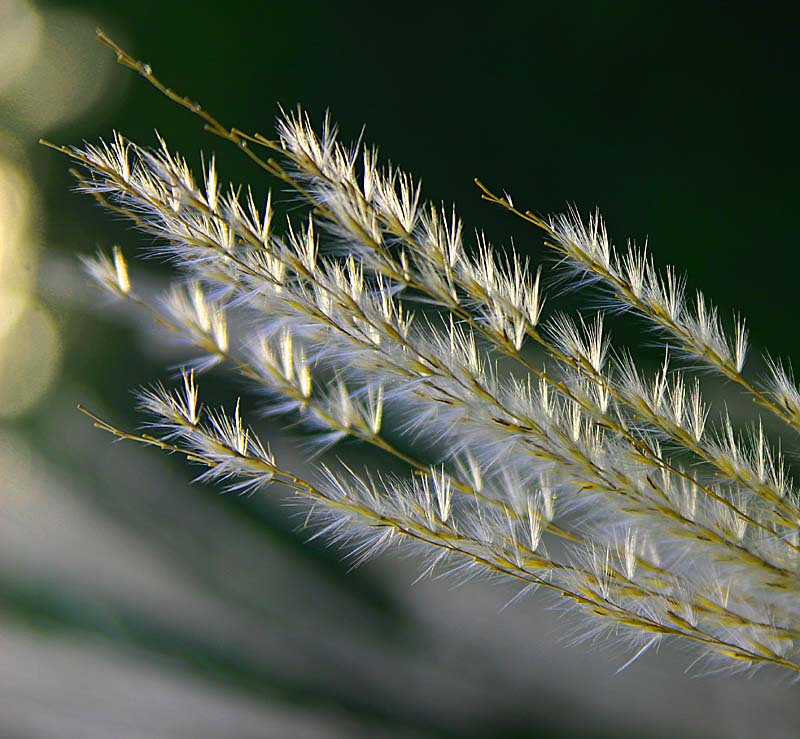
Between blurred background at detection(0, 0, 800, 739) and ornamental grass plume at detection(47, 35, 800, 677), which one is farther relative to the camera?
blurred background at detection(0, 0, 800, 739)

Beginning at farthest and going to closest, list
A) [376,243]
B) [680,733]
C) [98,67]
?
[98,67]
[680,733]
[376,243]

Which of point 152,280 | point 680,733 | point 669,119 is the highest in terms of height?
point 669,119

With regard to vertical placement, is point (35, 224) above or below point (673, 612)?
above

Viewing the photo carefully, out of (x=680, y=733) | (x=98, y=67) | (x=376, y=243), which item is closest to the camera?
(x=376, y=243)

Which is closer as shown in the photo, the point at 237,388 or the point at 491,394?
the point at 491,394

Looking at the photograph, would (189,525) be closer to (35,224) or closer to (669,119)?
(35,224)

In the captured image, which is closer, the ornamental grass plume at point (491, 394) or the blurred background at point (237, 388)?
the ornamental grass plume at point (491, 394)

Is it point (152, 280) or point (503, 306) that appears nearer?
point (503, 306)

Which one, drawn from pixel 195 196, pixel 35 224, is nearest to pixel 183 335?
pixel 195 196
